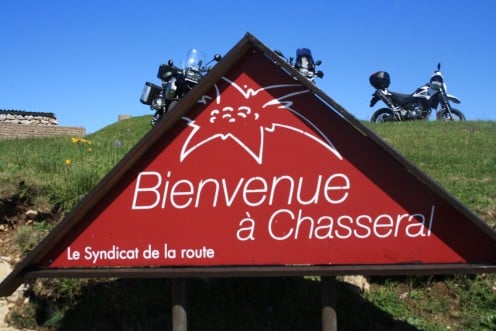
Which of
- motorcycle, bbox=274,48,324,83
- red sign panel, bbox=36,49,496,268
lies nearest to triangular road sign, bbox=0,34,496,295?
red sign panel, bbox=36,49,496,268

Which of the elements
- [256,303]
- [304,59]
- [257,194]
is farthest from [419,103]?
[257,194]

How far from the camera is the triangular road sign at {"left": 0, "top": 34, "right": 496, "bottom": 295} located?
3.15 m

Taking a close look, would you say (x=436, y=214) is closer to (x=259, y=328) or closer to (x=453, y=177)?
(x=259, y=328)

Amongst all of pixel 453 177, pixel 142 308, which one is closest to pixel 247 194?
pixel 142 308

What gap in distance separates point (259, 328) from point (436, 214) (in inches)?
67.0

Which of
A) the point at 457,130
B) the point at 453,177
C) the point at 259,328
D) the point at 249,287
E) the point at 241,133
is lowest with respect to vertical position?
the point at 259,328

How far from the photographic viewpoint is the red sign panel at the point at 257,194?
124 inches

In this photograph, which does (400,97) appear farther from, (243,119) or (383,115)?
(243,119)

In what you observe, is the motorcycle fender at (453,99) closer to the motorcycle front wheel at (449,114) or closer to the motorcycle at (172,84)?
the motorcycle front wheel at (449,114)

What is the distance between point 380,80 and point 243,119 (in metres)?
12.4

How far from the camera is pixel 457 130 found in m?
10.5

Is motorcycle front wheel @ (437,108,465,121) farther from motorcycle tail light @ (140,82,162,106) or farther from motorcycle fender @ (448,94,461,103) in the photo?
motorcycle tail light @ (140,82,162,106)

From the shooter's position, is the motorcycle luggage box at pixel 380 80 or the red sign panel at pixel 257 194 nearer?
the red sign panel at pixel 257 194

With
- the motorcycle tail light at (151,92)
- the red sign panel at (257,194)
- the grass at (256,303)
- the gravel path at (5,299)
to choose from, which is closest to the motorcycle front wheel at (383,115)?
the motorcycle tail light at (151,92)
